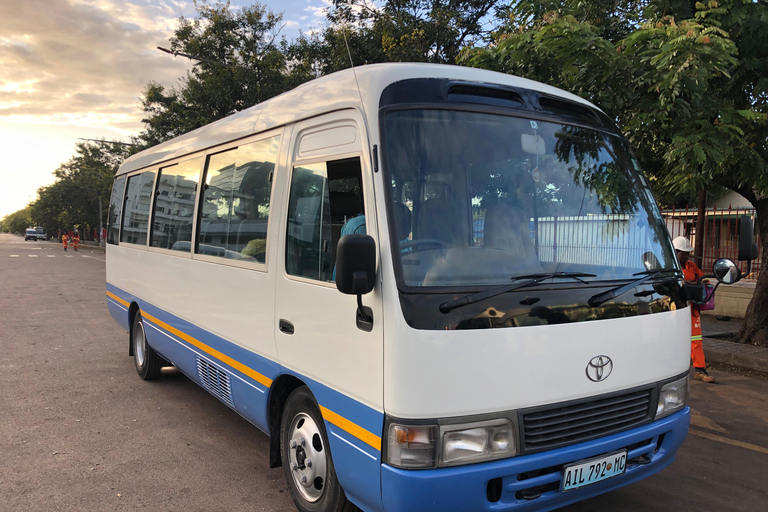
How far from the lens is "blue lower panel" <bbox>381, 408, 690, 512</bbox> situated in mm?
2549

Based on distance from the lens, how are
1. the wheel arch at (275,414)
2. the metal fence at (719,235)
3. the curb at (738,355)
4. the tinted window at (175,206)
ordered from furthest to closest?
the metal fence at (719,235) → the curb at (738,355) → the tinted window at (175,206) → the wheel arch at (275,414)

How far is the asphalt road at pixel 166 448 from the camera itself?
3842mm

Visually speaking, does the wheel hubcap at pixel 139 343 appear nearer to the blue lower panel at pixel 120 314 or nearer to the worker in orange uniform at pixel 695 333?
the blue lower panel at pixel 120 314

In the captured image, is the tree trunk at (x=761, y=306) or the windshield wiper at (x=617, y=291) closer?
the windshield wiper at (x=617, y=291)

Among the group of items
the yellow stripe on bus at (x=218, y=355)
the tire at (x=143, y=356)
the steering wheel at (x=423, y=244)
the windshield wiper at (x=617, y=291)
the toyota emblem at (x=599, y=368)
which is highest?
the steering wheel at (x=423, y=244)

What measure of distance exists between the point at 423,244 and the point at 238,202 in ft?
6.68

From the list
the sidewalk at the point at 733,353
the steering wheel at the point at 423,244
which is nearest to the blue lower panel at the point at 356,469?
the steering wheel at the point at 423,244

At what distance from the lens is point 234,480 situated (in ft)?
13.6

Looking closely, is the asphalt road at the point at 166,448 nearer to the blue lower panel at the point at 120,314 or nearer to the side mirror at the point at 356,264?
the blue lower panel at the point at 120,314

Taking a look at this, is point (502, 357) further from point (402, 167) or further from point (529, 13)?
point (529, 13)

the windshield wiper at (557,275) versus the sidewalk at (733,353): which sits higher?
the windshield wiper at (557,275)

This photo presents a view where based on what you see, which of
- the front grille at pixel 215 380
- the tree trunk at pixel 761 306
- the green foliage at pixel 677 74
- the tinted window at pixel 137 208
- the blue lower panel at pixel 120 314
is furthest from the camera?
the tree trunk at pixel 761 306

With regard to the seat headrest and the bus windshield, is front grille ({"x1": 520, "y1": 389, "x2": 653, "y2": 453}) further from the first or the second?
the seat headrest

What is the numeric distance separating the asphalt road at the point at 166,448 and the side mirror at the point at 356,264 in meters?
1.89
